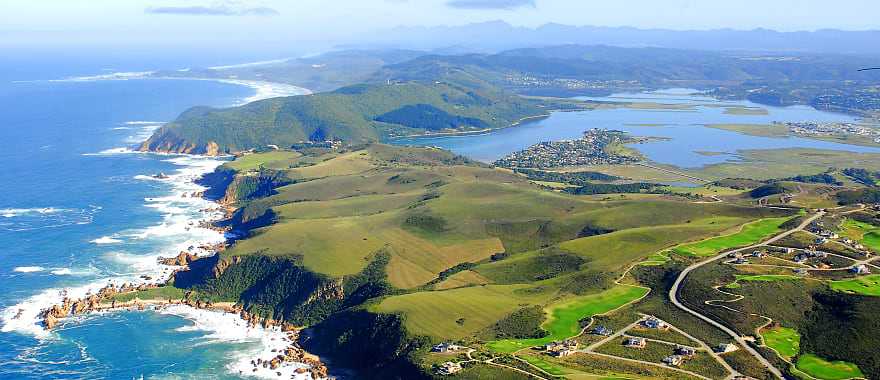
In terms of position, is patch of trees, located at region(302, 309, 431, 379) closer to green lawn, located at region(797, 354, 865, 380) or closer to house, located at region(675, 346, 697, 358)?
house, located at region(675, 346, 697, 358)

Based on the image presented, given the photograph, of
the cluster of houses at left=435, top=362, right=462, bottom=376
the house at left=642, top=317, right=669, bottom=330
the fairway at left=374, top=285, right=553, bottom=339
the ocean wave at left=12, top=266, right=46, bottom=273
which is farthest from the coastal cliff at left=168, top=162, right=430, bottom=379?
the house at left=642, top=317, right=669, bottom=330

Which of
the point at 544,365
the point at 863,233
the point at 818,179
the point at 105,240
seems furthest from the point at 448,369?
the point at 818,179

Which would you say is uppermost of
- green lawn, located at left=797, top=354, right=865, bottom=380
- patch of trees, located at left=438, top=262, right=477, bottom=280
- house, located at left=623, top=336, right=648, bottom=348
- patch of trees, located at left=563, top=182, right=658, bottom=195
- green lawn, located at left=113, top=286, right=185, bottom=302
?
green lawn, located at left=797, top=354, right=865, bottom=380

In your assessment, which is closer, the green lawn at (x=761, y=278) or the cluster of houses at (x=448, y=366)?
the cluster of houses at (x=448, y=366)

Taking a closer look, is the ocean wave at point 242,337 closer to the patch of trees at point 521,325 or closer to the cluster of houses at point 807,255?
the patch of trees at point 521,325

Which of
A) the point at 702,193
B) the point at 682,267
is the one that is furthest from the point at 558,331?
the point at 702,193

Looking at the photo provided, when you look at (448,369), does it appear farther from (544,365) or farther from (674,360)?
(674,360)

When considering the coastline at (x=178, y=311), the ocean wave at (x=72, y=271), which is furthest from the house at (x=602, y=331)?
the ocean wave at (x=72, y=271)
